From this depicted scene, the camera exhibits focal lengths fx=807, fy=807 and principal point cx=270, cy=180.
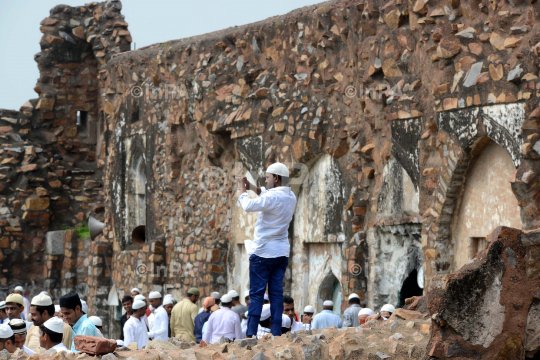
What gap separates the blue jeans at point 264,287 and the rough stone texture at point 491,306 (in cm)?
167

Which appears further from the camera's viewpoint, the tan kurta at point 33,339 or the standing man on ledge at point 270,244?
the tan kurta at point 33,339

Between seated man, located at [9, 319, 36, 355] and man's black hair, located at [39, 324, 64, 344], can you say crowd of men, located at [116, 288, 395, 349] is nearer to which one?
man's black hair, located at [39, 324, 64, 344]

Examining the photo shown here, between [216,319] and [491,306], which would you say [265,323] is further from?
[491,306]

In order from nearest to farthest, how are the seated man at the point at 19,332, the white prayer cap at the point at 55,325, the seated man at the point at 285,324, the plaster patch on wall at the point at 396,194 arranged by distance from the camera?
the white prayer cap at the point at 55,325
the seated man at the point at 19,332
the seated man at the point at 285,324
the plaster patch on wall at the point at 396,194

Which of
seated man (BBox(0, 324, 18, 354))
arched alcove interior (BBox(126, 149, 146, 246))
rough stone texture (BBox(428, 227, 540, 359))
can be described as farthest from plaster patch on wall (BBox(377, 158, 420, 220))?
arched alcove interior (BBox(126, 149, 146, 246))

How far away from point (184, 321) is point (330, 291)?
2.44m

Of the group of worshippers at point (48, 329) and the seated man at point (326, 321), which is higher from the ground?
the group of worshippers at point (48, 329)

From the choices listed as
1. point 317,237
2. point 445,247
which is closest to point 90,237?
point 317,237

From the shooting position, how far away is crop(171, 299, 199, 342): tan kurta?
1083 cm

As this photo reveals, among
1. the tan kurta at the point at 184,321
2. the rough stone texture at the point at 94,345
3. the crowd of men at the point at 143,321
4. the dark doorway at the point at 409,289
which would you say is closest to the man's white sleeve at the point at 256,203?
the crowd of men at the point at 143,321

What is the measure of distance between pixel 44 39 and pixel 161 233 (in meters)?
8.52

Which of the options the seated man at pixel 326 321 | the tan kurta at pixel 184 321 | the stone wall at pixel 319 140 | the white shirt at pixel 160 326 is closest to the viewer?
the stone wall at pixel 319 140

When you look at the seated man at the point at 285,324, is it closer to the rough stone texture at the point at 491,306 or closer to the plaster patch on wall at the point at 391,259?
the plaster patch on wall at the point at 391,259

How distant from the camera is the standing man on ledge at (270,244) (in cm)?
653
